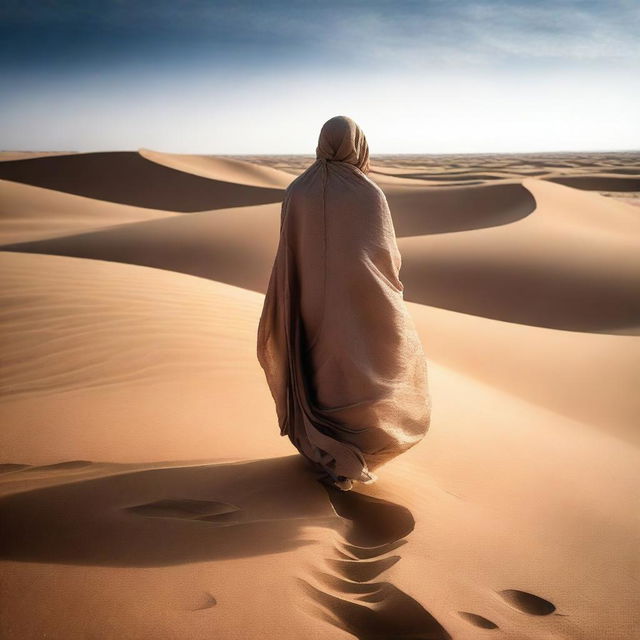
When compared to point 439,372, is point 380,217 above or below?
above

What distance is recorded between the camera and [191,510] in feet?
9.39

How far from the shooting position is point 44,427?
3770mm

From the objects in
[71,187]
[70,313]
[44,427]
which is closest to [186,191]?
[71,187]

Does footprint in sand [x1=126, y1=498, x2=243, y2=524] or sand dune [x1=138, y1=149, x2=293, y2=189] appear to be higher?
sand dune [x1=138, y1=149, x2=293, y2=189]

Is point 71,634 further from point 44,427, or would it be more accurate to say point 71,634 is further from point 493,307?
point 493,307

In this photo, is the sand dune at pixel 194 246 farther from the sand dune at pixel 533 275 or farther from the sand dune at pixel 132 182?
the sand dune at pixel 132 182

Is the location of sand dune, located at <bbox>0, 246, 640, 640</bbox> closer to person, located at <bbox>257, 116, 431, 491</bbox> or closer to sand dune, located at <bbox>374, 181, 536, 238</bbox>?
person, located at <bbox>257, 116, 431, 491</bbox>

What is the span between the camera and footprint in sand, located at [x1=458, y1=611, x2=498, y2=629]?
2279 mm

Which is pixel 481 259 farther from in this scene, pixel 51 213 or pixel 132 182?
pixel 132 182

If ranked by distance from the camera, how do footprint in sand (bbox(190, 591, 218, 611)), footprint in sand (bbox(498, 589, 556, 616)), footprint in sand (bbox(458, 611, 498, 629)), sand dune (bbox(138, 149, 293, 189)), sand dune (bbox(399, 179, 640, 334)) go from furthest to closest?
sand dune (bbox(138, 149, 293, 189)), sand dune (bbox(399, 179, 640, 334)), footprint in sand (bbox(498, 589, 556, 616)), footprint in sand (bbox(458, 611, 498, 629)), footprint in sand (bbox(190, 591, 218, 611))

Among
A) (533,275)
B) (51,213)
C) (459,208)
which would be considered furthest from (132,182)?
(533,275)

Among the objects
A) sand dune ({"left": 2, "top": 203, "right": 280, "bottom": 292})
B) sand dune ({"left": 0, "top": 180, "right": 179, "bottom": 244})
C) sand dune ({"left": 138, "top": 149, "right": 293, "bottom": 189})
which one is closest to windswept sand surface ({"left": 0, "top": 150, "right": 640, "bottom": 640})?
sand dune ({"left": 2, "top": 203, "right": 280, "bottom": 292})

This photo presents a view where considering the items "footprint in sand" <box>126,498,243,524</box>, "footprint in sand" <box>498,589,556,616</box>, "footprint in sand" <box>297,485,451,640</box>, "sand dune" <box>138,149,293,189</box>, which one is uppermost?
"sand dune" <box>138,149,293,189</box>

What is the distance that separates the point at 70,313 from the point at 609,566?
17.4ft
